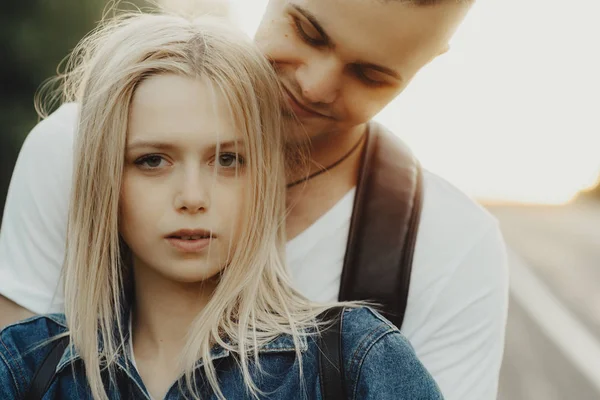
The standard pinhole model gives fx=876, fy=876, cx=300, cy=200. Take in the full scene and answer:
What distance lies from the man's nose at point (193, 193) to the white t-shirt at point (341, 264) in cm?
52

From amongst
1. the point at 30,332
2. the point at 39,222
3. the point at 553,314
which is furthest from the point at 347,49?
the point at 553,314

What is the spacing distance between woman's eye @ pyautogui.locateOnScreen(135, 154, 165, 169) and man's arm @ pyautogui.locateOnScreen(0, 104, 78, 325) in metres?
0.42

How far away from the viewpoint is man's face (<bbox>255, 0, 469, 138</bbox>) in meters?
2.34

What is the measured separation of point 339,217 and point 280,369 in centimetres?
58

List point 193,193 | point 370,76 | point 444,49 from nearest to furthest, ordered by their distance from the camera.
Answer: point 193,193 → point 370,76 → point 444,49

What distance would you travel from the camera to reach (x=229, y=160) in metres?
2.26

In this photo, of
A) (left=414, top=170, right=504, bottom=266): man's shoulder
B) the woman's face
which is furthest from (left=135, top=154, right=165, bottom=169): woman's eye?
(left=414, top=170, right=504, bottom=266): man's shoulder

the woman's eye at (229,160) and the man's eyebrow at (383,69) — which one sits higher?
the man's eyebrow at (383,69)

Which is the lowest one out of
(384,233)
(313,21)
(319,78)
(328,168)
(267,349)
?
(267,349)

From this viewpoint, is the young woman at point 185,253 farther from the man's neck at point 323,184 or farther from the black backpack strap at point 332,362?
the man's neck at point 323,184

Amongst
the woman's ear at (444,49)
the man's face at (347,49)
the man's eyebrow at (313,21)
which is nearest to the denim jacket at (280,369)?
the man's face at (347,49)

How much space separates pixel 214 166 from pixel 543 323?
33.6 ft

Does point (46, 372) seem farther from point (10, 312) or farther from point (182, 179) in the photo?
point (182, 179)

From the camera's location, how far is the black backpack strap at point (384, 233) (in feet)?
8.27
